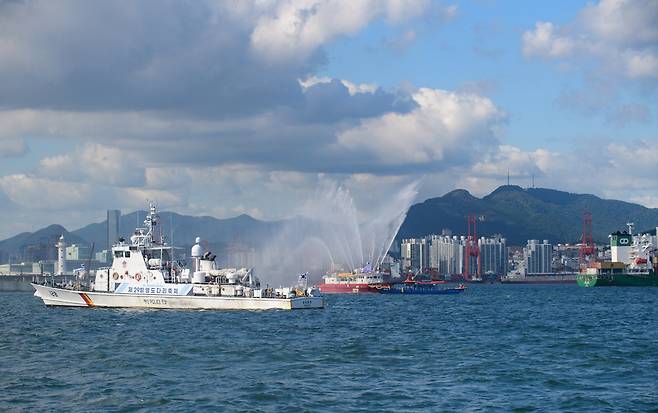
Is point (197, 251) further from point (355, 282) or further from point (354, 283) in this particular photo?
point (355, 282)

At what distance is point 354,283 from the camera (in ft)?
618

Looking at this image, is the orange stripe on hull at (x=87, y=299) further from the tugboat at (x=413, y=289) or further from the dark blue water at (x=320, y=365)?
the tugboat at (x=413, y=289)

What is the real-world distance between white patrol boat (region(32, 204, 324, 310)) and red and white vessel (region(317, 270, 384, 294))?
81313mm

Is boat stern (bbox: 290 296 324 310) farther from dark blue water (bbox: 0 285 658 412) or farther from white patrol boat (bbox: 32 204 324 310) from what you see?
dark blue water (bbox: 0 285 658 412)

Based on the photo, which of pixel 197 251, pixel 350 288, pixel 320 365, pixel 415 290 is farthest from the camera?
pixel 350 288

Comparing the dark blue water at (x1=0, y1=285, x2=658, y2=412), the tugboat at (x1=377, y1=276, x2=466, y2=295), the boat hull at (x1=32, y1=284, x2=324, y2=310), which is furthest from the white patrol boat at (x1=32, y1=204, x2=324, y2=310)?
the tugboat at (x1=377, y1=276, x2=466, y2=295)

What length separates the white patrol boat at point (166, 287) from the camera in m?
99.9

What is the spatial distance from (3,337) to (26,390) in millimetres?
30668

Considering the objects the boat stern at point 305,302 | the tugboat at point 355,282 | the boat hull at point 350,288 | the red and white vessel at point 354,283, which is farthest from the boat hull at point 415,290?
the boat stern at point 305,302

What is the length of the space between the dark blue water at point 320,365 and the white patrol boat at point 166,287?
9.79 metres

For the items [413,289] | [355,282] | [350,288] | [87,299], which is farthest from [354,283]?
[87,299]

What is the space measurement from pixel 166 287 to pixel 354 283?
91.4m

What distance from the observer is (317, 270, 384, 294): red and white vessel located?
610 ft

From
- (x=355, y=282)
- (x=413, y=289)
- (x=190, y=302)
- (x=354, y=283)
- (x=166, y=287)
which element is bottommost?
(x=413, y=289)
